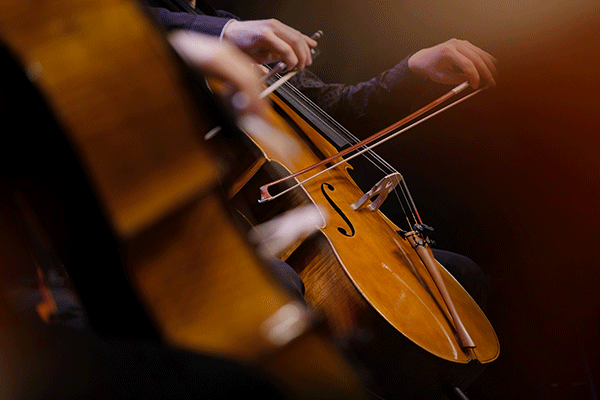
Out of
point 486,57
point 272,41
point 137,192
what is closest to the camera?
point 137,192

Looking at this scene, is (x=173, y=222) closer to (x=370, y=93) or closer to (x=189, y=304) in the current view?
(x=189, y=304)

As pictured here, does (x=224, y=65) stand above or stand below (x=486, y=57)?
above

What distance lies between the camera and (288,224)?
0.63 m

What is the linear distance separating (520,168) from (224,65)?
3.95 ft

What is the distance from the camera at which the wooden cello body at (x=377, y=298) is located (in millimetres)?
517

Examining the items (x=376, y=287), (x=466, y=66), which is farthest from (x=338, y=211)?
(x=466, y=66)

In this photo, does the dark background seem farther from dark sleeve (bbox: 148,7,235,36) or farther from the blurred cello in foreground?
the blurred cello in foreground

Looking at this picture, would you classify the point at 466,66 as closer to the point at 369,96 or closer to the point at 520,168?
the point at 369,96

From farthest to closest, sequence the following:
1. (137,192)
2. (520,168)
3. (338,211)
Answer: (520,168) → (338,211) → (137,192)

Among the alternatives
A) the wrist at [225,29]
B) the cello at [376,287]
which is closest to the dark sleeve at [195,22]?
the wrist at [225,29]

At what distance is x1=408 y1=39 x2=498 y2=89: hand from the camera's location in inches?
39.0

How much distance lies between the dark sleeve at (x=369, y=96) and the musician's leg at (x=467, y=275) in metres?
0.52

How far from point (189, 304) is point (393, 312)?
1.25ft

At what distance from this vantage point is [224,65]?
0.96ft
